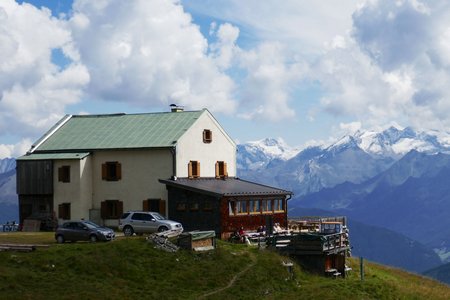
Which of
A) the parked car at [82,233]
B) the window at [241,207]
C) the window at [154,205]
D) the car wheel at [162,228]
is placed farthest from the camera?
the window at [154,205]

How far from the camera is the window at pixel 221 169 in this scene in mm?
74875

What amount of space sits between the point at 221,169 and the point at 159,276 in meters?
32.1

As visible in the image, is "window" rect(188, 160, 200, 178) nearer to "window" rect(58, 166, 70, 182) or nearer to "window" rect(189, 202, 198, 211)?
"window" rect(189, 202, 198, 211)

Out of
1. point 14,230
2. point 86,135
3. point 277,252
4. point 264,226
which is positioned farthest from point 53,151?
point 277,252

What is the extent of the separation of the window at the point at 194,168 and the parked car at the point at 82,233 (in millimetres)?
17210

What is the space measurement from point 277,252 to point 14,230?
31579 millimetres

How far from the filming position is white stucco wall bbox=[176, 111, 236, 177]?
69.4 m

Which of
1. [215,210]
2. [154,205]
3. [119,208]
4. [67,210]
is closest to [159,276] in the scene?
[215,210]

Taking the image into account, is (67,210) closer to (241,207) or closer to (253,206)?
(241,207)

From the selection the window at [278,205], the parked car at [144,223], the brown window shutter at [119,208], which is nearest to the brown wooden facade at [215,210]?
the window at [278,205]

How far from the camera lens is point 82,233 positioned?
177 ft

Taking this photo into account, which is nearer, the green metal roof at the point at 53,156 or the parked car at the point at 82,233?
the parked car at the point at 82,233

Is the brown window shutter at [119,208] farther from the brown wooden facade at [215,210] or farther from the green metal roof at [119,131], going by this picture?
the brown wooden facade at [215,210]

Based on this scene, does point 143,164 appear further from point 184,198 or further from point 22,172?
point 22,172
